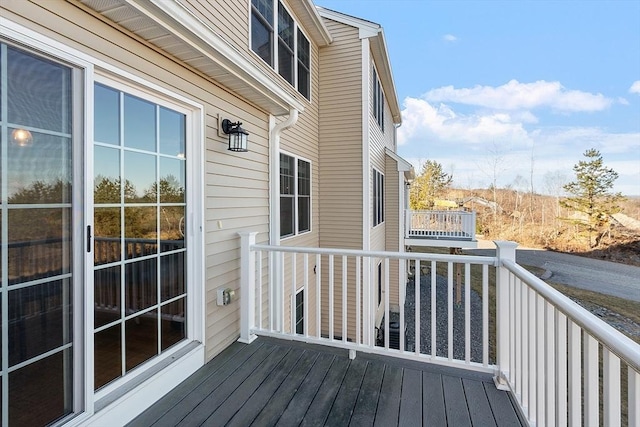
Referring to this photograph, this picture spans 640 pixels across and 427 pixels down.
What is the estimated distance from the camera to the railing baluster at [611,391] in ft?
3.23

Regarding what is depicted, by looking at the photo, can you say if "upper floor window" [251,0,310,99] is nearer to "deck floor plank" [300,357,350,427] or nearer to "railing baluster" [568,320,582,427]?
"deck floor plank" [300,357,350,427]

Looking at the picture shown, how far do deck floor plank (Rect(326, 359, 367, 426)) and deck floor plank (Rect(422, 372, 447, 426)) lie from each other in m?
0.46

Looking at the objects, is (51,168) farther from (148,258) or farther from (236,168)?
(236,168)

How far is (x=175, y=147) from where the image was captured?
2.45 meters

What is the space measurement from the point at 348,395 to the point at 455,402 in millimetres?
730

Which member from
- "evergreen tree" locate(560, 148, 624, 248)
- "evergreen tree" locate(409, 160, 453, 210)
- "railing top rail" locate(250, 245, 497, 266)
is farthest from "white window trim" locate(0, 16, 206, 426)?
"evergreen tree" locate(560, 148, 624, 248)

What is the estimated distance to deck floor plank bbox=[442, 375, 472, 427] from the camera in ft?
6.28

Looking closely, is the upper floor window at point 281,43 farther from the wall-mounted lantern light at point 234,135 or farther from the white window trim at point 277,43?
the wall-mounted lantern light at point 234,135

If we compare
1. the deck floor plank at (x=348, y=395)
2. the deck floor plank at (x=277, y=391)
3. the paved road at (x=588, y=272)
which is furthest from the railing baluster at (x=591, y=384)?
the paved road at (x=588, y=272)

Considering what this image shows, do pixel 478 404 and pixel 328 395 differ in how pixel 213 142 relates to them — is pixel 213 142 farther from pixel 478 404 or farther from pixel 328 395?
pixel 478 404

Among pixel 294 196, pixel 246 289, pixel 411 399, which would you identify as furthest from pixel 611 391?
pixel 294 196

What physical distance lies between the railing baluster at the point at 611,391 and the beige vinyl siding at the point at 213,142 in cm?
253

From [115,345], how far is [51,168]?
1.12 metres

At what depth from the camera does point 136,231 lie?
206cm
